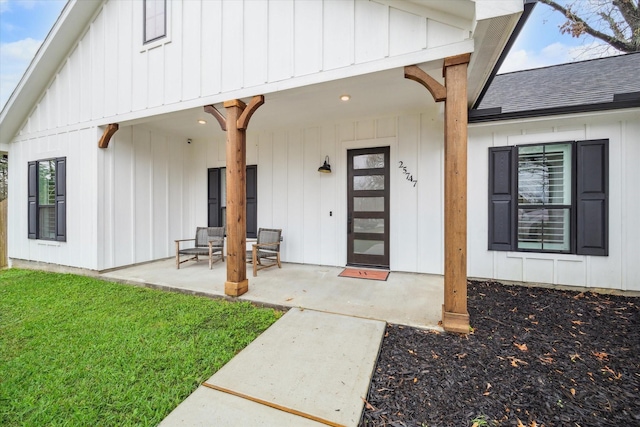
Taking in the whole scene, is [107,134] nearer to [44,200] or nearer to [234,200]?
[44,200]

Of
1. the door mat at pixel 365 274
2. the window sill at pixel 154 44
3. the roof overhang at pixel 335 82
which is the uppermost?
the window sill at pixel 154 44

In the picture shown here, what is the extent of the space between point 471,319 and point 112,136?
6.49 metres

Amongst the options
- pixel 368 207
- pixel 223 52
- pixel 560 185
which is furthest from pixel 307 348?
pixel 560 185

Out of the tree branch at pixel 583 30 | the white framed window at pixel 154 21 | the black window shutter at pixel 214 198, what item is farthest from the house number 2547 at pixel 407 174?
the tree branch at pixel 583 30

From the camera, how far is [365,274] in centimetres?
466

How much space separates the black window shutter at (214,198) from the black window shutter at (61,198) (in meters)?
2.59

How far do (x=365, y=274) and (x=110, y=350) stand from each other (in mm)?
3527

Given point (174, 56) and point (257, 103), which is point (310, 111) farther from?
point (174, 56)

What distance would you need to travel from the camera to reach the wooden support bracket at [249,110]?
3535 mm

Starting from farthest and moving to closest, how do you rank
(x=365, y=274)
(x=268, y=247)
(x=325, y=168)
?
1. (x=268, y=247)
2. (x=325, y=168)
3. (x=365, y=274)

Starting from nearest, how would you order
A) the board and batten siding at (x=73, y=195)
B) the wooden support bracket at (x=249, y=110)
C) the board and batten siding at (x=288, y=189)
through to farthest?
1. the wooden support bracket at (x=249, y=110)
2. the board and batten siding at (x=288, y=189)
3. the board and batten siding at (x=73, y=195)

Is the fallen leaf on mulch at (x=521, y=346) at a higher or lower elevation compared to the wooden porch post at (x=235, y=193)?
lower

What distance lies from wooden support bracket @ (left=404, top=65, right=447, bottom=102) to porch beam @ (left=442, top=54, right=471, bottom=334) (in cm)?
7

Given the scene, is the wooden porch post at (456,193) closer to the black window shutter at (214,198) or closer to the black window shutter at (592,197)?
the black window shutter at (592,197)
